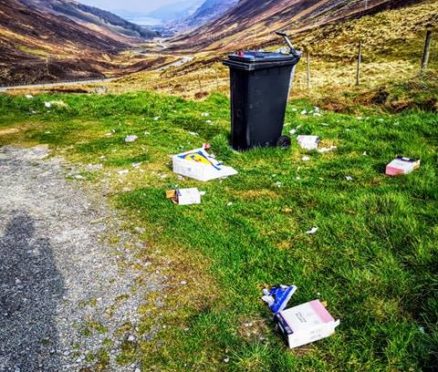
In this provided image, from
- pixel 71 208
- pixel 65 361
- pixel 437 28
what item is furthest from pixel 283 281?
pixel 437 28

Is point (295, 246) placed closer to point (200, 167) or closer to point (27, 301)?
point (200, 167)

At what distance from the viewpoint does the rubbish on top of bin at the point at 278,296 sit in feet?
10.5

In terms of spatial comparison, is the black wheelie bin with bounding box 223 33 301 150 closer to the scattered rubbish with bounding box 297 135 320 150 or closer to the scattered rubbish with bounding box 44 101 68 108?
the scattered rubbish with bounding box 297 135 320 150

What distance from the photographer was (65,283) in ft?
12.0

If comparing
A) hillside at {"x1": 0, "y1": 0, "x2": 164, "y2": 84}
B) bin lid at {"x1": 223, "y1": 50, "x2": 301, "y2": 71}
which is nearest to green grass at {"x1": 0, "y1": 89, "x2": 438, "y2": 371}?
bin lid at {"x1": 223, "y1": 50, "x2": 301, "y2": 71}

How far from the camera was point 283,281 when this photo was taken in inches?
141

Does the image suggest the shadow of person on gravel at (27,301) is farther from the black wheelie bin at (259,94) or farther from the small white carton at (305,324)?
the black wheelie bin at (259,94)

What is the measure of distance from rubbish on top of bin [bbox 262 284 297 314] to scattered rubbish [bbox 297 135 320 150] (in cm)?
420

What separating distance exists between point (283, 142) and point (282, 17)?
14269 centimetres

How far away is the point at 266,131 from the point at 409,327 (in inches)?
183

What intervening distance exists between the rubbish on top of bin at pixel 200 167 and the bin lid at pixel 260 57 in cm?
174

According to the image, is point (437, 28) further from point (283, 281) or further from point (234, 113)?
point (283, 281)

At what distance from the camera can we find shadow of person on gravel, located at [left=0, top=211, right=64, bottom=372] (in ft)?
9.27

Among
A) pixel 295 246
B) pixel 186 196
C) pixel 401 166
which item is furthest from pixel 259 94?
pixel 295 246
